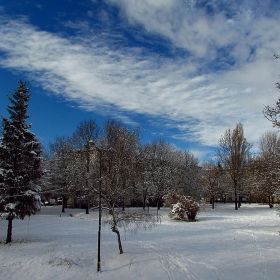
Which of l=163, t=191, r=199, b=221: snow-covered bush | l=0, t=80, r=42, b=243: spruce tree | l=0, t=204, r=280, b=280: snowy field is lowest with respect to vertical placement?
l=0, t=204, r=280, b=280: snowy field

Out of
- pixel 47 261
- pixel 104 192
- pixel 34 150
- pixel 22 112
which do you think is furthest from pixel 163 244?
pixel 22 112

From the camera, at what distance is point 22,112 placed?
17.1m

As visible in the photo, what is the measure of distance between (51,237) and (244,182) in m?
30.0

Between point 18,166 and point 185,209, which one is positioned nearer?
point 18,166

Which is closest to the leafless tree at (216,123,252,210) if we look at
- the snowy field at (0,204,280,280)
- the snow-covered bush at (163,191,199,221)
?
the snow-covered bush at (163,191,199,221)

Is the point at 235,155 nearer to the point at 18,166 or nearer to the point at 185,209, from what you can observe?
the point at 185,209

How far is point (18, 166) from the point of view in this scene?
16.3 m

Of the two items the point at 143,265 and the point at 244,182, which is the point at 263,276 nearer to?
the point at 143,265

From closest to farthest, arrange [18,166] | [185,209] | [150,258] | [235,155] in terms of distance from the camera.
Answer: [150,258] < [18,166] < [185,209] < [235,155]

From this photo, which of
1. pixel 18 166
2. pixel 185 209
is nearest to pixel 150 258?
pixel 18 166

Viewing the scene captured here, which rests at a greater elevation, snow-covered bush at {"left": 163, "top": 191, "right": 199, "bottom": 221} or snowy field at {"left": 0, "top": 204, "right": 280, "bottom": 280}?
snow-covered bush at {"left": 163, "top": 191, "right": 199, "bottom": 221}

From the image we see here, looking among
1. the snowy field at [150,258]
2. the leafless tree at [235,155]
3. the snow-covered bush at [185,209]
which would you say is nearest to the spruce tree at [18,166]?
the snowy field at [150,258]

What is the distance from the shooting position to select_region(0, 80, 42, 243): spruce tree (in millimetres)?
15641

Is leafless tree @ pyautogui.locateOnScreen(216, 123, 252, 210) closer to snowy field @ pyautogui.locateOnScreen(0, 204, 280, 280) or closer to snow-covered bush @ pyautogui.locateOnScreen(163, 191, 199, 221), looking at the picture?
snow-covered bush @ pyautogui.locateOnScreen(163, 191, 199, 221)
